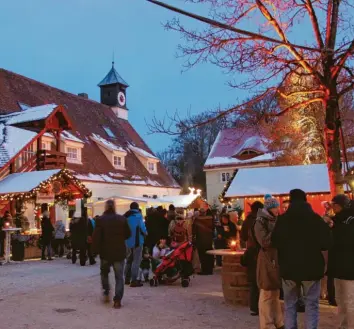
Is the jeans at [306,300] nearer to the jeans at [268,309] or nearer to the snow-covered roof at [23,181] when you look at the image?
the jeans at [268,309]

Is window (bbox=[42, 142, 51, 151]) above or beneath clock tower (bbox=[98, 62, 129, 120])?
beneath

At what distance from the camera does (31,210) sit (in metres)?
26.2

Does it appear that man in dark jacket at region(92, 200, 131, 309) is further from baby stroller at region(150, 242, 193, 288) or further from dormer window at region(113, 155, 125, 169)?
Answer: dormer window at region(113, 155, 125, 169)

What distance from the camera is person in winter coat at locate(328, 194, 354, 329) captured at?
242 inches

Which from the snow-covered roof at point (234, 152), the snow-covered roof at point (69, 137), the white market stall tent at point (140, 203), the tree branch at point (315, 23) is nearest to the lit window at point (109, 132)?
the snow-covered roof at point (69, 137)

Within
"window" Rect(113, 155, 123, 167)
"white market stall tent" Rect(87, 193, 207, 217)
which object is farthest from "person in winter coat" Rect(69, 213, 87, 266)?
"window" Rect(113, 155, 123, 167)

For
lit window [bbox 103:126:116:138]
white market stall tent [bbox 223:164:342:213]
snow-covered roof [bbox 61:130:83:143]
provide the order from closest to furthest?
white market stall tent [bbox 223:164:342:213], snow-covered roof [bbox 61:130:83:143], lit window [bbox 103:126:116:138]

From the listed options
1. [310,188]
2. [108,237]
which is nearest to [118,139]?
[310,188]

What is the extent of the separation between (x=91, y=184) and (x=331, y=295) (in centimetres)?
2357

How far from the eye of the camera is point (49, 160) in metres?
25.9

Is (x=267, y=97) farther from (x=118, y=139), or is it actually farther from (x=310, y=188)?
(x=118, y=139)

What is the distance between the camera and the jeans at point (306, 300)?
5.63m

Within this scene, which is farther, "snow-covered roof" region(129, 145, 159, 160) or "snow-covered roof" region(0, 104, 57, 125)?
"snow-covered roof" region(129, 145, 159, 160)

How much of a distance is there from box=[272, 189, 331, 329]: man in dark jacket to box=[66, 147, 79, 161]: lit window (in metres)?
25.7
